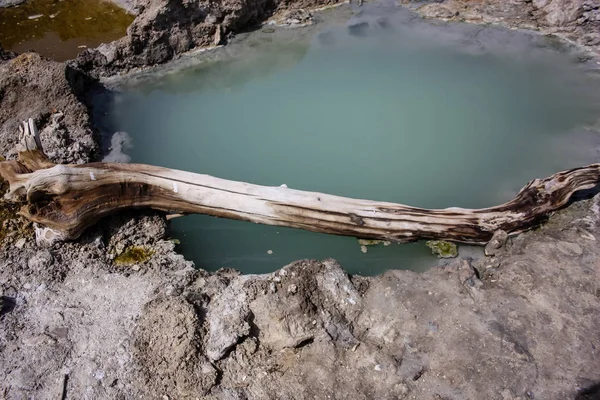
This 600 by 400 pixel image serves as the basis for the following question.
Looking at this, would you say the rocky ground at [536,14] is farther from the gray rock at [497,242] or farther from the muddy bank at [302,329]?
the muddy bank at [302,329]

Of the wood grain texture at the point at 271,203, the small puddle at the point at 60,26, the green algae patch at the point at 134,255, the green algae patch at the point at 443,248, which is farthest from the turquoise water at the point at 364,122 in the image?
the small puddle at the point at 60,26

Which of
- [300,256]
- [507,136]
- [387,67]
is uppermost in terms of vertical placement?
[387,67]

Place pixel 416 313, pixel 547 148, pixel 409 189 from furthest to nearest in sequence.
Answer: pixel 547 148
pixel 409 189
pixel 416 313

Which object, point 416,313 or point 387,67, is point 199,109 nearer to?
point 387,67

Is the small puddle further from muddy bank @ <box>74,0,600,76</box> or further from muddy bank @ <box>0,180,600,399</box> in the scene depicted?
muddy bank @ <box>0,180,600,399</box>

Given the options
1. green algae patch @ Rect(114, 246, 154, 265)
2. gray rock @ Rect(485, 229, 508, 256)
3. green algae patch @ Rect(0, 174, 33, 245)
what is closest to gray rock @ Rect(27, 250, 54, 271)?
green algae patch @ Rect(0, 174, 33, 245)

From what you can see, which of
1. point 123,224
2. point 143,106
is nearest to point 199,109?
point 143,106

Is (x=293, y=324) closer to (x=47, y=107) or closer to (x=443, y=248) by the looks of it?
(x=443, y=248)

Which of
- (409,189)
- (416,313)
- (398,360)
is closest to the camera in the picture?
(398,360)

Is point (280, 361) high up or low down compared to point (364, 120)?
down
